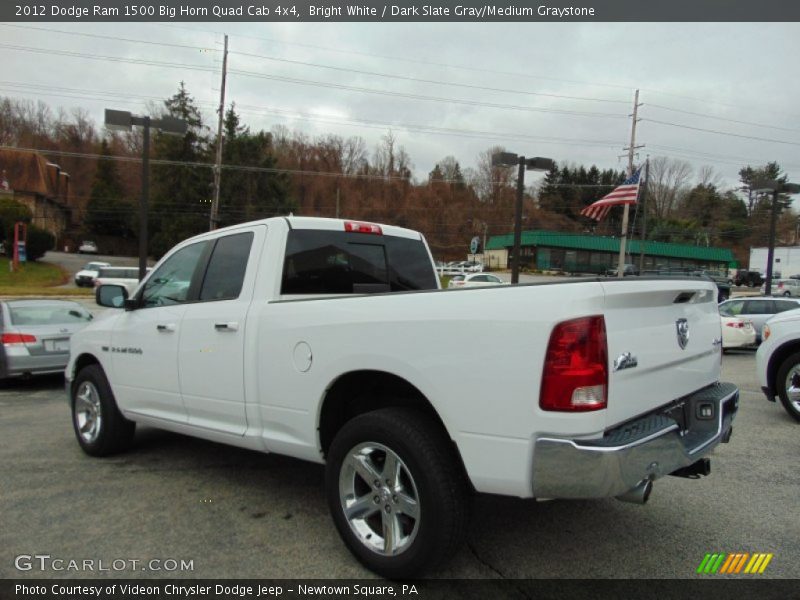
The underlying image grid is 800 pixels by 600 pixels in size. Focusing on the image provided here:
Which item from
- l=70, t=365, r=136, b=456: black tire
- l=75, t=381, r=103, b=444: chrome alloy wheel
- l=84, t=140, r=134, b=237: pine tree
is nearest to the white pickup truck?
l=70, t=365, r=136, b=456: black tire

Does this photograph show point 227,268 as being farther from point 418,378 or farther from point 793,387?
point 793,387

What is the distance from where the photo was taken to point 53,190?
72.6 m

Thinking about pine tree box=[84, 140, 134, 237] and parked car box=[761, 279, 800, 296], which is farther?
pine tree box=[84, 140, 134, 237]

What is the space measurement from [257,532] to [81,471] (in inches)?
81.3

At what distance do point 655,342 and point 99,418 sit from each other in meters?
4.50

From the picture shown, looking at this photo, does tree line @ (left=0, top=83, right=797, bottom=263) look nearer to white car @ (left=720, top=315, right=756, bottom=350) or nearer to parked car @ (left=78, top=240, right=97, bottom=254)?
parked car @ (left=78, top=240, right=97, bottom=254)

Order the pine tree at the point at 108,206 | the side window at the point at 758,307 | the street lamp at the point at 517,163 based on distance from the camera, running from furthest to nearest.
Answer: the pine tree at the point at 108,206 < the street lamp at the point at 517,163 < the side window at the point at 758,307

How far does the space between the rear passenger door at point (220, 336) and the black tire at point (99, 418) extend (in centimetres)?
118

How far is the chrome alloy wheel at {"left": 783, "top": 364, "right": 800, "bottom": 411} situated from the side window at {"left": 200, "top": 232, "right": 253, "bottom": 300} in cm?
607

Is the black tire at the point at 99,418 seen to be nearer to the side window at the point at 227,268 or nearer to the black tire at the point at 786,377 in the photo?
the side window at the point at 227,268

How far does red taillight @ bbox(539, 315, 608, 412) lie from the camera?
2.34 m

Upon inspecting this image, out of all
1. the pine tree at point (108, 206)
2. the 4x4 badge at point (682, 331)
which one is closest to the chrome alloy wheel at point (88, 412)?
the 4x4 badge at point (682, 331)

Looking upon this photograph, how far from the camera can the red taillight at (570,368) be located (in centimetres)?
234

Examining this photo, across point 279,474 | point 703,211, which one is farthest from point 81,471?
point 703,211
